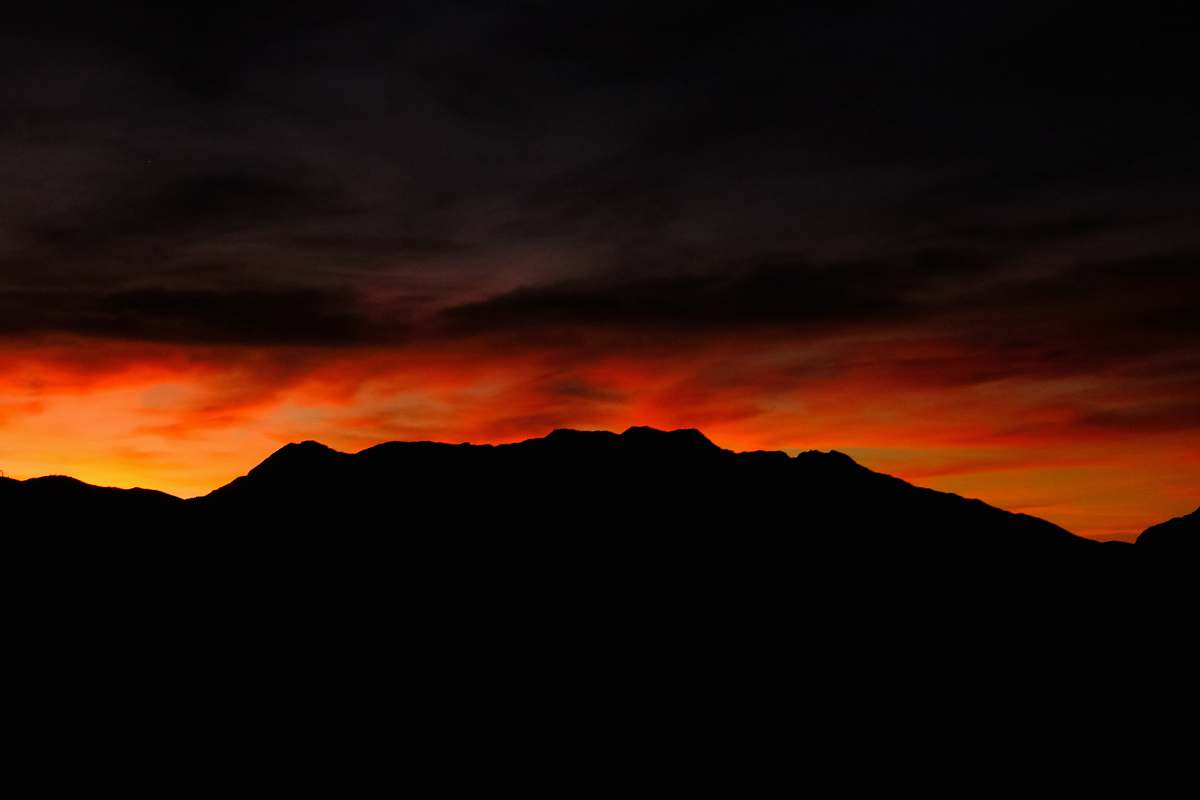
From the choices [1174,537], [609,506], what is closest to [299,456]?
[609,506]

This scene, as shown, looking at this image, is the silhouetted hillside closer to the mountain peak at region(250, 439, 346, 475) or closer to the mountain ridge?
the mountain ridge

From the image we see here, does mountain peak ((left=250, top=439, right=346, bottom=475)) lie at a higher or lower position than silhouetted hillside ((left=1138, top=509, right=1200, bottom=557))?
higher

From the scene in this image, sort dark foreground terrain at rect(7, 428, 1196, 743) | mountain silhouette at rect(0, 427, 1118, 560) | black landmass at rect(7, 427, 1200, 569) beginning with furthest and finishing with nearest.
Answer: mountain silhouette at rect(0, 427, 1118, 560), black landmass at rect(7, 427, 1200, 569), dark foreground terrain at rect(7, 428, 1196, 743)

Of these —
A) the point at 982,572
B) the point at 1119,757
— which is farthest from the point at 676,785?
the point at 982,572

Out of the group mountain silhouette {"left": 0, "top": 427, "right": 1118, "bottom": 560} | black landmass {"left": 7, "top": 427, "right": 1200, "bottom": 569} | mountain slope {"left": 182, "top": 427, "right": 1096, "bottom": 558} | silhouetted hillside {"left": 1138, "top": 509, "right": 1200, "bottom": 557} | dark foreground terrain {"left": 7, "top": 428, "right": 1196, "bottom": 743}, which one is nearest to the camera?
dark foreground terrain {"left": 7, "top": 428, "right": 1196, "bottom": 743}

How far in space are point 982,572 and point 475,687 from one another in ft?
146

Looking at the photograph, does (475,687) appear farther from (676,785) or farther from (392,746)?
(676,785)

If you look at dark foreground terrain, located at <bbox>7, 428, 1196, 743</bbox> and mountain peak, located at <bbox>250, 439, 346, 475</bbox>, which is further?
mountain peak, located at <bbox>250, 439, 346, 475</bbox>

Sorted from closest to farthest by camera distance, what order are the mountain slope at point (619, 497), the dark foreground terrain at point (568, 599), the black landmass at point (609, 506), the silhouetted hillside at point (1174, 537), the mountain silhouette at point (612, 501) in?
the dark foreground terrain at point (568, 599)
the black landmass at point (609, 506)
the mountain silhouette at point (612, 501)
the mountain slope at point (619, 497)
the silhouetted hillside at point (1174, 537)

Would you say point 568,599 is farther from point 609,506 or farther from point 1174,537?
point 1174,537

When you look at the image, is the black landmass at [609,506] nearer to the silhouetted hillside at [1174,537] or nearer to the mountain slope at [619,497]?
the mountain slope at [619,497]

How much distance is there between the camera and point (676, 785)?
216 feet

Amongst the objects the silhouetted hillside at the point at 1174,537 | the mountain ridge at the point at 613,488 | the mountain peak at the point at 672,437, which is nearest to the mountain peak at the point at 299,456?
the mountain ridge at the point at 613,488

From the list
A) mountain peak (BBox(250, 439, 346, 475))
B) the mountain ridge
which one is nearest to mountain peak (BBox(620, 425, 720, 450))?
the mountain ridge
